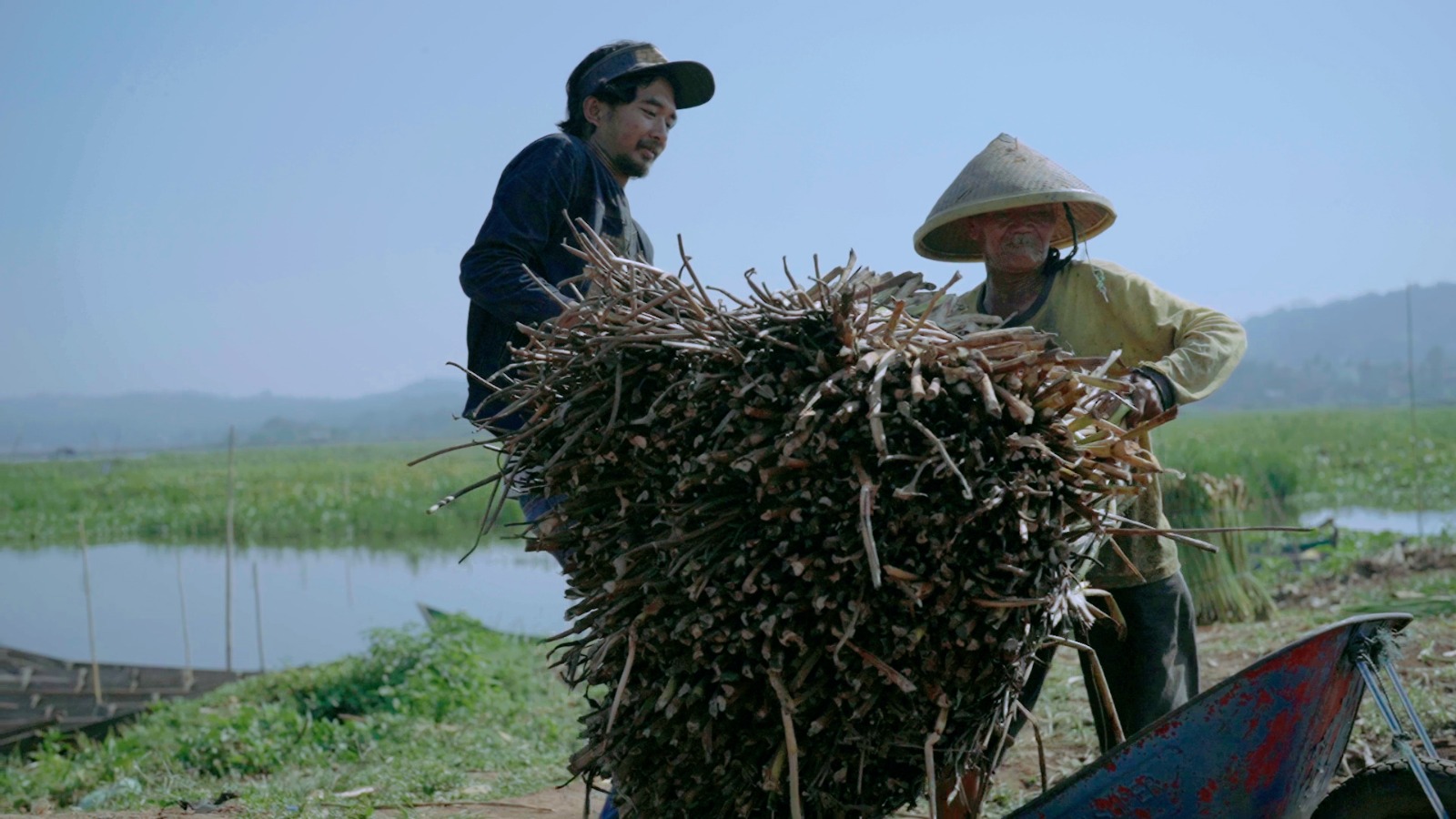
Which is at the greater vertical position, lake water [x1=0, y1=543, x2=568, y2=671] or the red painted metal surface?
the red painted metal surface

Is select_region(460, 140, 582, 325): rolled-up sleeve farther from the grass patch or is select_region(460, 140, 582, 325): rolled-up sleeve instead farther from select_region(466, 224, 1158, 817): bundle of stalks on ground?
the grass patch

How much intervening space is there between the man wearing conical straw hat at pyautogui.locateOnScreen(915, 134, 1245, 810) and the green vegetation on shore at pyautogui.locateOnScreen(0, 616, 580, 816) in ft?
8.39

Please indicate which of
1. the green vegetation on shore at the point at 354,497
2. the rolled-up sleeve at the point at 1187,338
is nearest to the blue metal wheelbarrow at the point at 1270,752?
the rolled-up sleeve at the point at 1187,338

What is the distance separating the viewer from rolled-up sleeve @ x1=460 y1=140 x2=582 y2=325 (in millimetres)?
3018

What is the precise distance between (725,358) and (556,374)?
405mm

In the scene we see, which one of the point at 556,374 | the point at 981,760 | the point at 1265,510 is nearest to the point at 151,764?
the point at 556,374

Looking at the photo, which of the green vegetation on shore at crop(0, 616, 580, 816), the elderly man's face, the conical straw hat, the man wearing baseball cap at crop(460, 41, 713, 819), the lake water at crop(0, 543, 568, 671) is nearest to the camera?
the conical straw hat

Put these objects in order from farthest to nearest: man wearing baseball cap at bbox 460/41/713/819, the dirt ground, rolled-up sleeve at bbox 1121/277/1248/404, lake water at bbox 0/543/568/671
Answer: lake water at bbox 0/543/568/671, the dirt ground, man wearing baseball cap at bbox 460/41/713/819, rolled-up sleeve at bbox 1121/277/1248/404

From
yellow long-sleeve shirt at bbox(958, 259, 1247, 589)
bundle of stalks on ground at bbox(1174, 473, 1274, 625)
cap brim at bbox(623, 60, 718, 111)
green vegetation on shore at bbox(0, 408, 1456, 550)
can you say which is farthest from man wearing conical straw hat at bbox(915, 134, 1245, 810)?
green vegetation on shore at bbox(0, 408, 1456, 550)

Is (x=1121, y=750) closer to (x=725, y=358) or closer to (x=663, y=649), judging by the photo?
(x=663, y=649)

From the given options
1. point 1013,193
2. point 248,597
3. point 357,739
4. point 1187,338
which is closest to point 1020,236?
point 1013,193

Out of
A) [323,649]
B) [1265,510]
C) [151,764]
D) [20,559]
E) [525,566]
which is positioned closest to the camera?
[151,764]

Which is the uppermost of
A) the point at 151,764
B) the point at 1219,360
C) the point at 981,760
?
the point at 1219,360

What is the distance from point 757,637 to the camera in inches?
85.0
